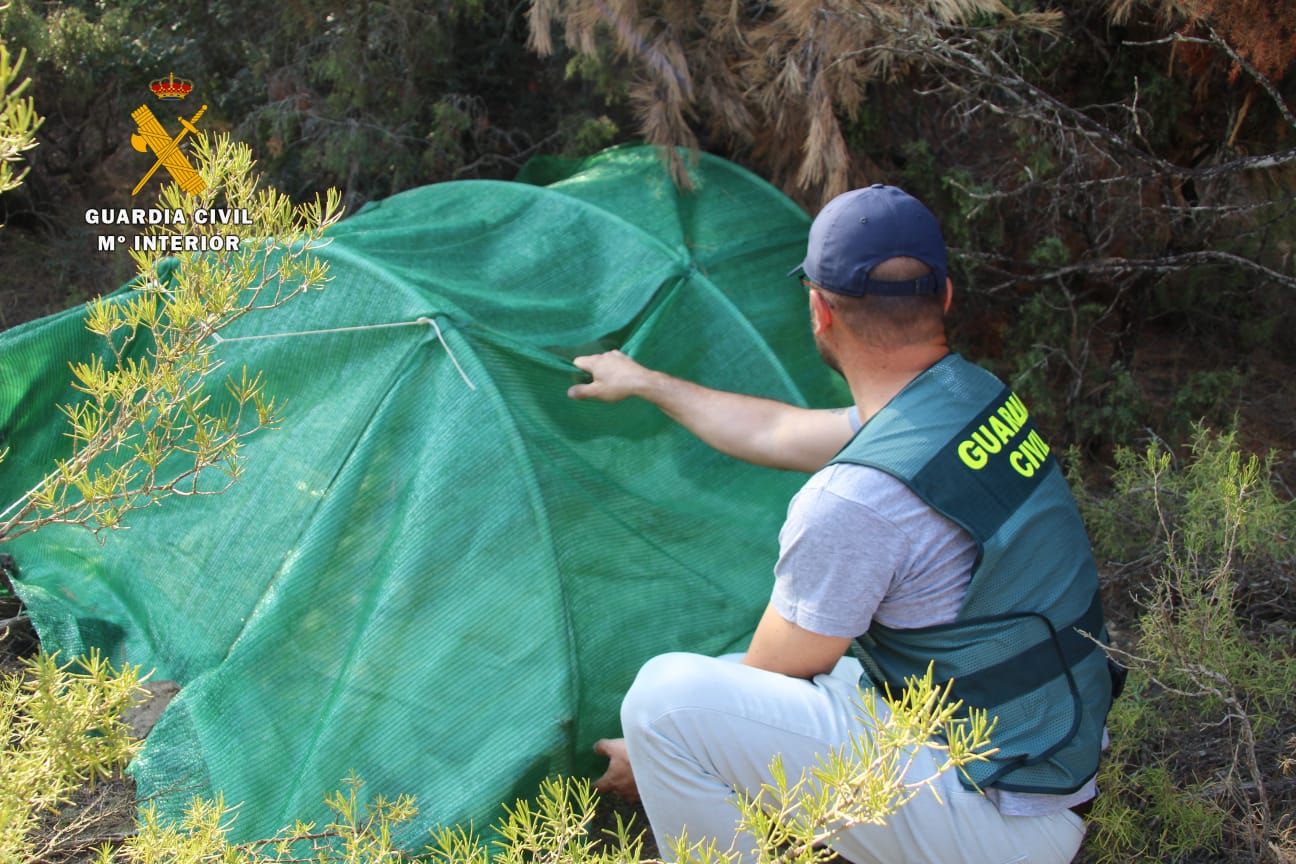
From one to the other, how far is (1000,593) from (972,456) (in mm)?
248

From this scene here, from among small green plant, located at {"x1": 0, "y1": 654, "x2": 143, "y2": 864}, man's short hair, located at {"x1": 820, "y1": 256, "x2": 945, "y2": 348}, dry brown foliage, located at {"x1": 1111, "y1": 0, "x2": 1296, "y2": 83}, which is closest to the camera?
small green plant, located at {"x1": 0, "y1": 654, "x2": 143, "y2": 864}

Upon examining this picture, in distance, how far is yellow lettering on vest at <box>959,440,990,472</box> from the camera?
2.07 metres

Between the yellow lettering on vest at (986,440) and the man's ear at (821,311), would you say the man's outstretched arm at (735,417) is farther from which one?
the yellow lettering on vest at (986,440)

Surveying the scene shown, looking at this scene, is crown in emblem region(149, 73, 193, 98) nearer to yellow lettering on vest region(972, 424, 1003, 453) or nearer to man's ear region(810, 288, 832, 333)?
man's ear region(810, 288, 832, 333)

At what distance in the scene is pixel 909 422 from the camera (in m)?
2.11

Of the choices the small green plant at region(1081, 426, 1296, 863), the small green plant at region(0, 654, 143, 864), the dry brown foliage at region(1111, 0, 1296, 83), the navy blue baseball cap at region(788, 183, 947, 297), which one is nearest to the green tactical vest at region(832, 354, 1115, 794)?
the navy blue baseball cap at region(788, 183, 947, 297)

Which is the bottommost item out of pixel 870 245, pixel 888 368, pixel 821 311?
pixel 888 368

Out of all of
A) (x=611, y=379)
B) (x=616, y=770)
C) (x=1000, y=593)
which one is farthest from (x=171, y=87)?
(x=1000, y=593)

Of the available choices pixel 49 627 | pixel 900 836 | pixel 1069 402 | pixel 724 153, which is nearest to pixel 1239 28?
pixel 1069 402

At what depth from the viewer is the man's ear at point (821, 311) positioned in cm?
229

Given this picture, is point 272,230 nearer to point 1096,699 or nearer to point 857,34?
Result: point 1096,699

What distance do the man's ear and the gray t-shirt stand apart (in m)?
0.36

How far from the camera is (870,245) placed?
7.28ft

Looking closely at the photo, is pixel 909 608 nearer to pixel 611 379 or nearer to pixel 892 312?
pixel 892 312
